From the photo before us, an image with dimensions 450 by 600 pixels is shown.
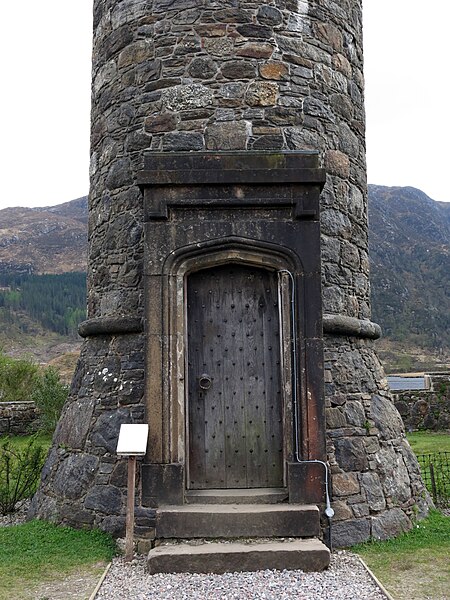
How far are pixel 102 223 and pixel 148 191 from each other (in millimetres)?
1528

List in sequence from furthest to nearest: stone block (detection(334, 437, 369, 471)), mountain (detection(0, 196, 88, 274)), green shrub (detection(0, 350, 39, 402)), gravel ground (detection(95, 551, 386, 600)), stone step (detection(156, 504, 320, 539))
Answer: mountain (detection(0, 196, 88, 274))
green shrub (detection(0, 350, 39, 402))
stone block (detection(334, 437, 369, 471))
stone step (detection(156, 504, 320, 539))
gravel ground (detection(95, 551, 386, 600))

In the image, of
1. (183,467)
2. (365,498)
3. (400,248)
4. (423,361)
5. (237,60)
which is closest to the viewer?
(183,467)

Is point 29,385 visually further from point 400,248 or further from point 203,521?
point 400,248

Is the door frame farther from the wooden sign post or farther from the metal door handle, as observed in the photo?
the wooden sign post

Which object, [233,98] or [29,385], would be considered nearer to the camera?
[233,98]

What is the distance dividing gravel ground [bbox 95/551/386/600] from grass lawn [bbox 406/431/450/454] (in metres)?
8.01

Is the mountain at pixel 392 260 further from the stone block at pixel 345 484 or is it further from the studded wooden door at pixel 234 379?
the studded wooden door at pixel 234 379

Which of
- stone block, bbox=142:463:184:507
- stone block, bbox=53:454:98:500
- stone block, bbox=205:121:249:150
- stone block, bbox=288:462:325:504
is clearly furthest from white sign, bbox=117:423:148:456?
stone block, bbox=205:121:249:150

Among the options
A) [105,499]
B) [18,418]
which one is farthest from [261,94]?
[18,418]

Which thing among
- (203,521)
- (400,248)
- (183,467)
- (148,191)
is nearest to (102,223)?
(148,191)

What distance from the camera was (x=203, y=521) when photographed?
5.82 meters

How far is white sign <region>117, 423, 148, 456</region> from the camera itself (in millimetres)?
5805

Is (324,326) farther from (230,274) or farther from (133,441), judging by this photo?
(133,441)

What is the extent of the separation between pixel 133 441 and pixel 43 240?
99.6 m
